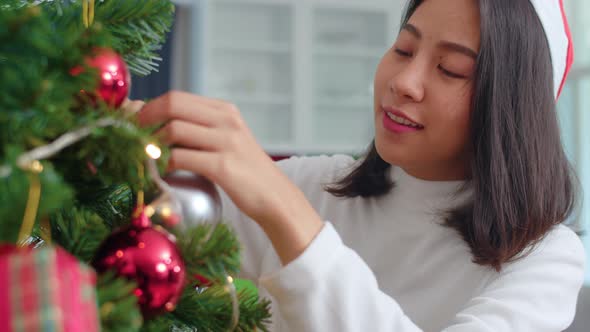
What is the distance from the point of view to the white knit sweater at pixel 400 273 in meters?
0.58

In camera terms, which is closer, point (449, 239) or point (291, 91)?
point (449, 239)

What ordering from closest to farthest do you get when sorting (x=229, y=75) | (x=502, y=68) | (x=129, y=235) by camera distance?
(x=129, y=235) < (x=502, y=68) < (x=229, y=75)

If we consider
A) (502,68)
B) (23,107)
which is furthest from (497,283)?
(23,107)

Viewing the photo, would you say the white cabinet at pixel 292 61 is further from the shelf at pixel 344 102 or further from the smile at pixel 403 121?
the smile at pixel 403 121

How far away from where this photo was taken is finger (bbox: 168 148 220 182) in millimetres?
434

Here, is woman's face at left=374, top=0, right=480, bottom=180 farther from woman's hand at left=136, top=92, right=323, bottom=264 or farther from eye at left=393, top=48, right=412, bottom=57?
woman's hand at left=136, top=92, right=323, bottom=264

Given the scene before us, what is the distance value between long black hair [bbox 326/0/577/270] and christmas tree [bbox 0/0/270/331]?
0.59 meters

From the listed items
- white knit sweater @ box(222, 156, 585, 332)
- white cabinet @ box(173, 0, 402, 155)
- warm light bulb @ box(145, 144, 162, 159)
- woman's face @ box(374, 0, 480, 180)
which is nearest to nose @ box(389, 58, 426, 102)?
woman's face @ box(374, 0, 480, 180)

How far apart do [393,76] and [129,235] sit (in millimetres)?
685

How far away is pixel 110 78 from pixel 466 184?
31.4 inches

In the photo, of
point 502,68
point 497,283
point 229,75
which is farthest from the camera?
point 229,75

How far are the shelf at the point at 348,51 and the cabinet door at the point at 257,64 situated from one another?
24 cm

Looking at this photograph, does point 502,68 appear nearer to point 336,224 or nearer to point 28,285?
point 336,224

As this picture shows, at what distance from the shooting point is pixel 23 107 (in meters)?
0.33
